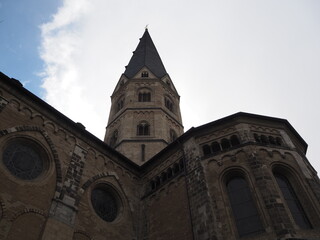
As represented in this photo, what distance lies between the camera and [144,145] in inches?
924

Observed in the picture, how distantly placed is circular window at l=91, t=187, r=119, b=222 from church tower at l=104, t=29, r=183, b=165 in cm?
638

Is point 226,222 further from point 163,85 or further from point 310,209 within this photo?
point 163,85

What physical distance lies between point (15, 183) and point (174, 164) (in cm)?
819

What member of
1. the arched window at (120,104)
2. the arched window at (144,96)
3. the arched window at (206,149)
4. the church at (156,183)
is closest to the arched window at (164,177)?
the church at (156,183)

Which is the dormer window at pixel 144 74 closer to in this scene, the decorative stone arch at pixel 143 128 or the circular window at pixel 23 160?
the decorative stone arch at pixel 143 128

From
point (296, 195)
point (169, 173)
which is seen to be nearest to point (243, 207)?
point (296, 195)

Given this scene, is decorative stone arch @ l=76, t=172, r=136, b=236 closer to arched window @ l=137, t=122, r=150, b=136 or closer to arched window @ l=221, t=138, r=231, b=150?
arched window @ l=221, t=138, r=231, b=150

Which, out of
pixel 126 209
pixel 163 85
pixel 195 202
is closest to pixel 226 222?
pixel 195 202

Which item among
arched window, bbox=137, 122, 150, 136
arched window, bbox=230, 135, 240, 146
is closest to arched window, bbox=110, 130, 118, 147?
arched window, bbox=137, 122, 150, 136

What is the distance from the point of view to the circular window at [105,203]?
561 inches

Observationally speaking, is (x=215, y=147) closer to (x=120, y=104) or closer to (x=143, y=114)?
(x=143, y=114)

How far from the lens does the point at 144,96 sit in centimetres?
2916

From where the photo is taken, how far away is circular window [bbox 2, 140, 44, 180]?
11.9m

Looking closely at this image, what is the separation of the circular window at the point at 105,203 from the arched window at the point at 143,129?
32.2 feet
